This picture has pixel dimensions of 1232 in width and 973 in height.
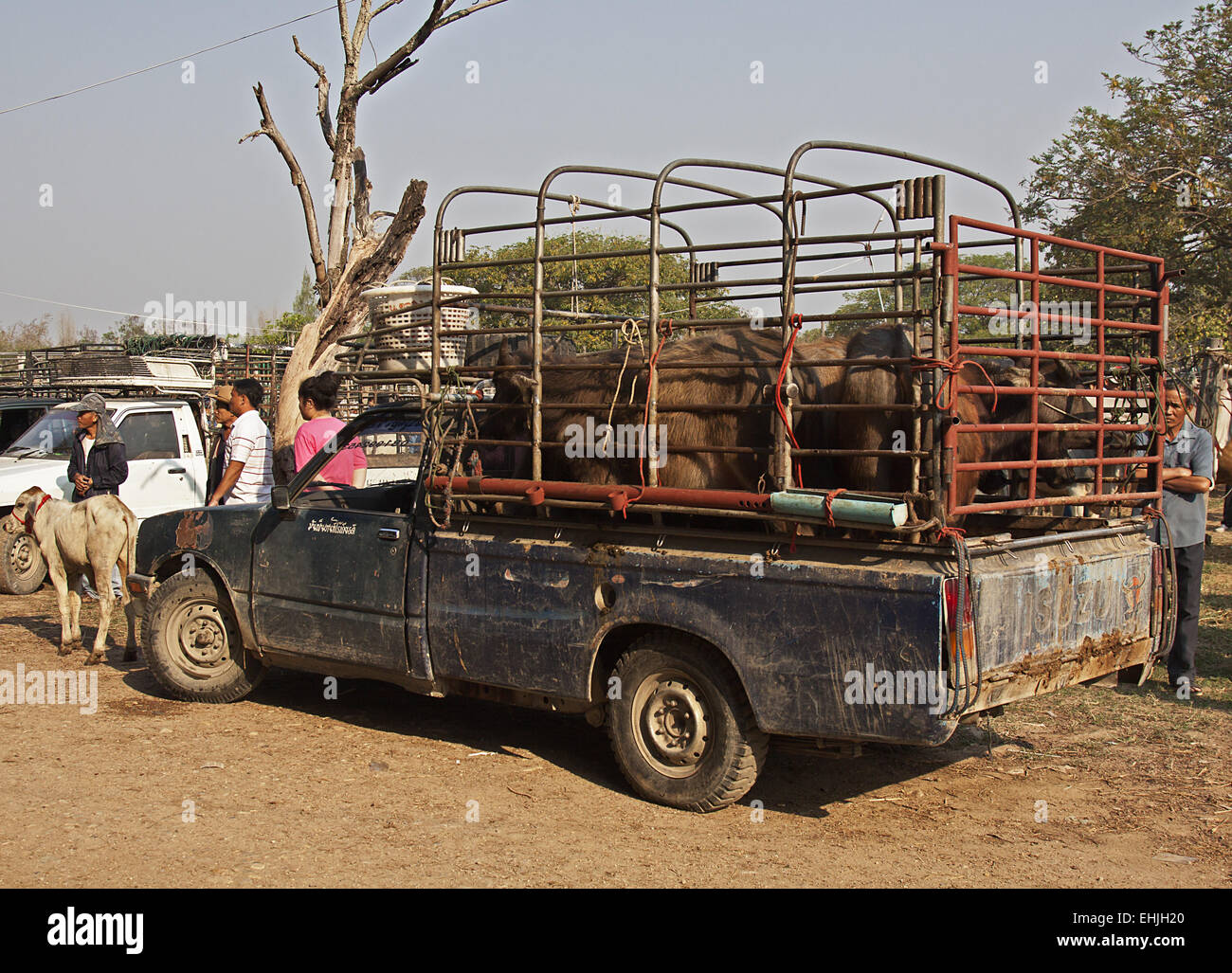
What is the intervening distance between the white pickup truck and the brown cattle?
3061mm

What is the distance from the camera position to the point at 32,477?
38.3 ft

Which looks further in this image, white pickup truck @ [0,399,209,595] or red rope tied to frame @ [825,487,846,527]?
white pickup truck @ [0,399,209,595]

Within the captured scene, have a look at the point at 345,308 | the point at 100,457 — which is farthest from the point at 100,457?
the point at 345,308

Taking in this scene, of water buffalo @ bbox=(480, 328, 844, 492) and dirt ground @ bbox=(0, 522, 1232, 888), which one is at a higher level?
water buffalo @ bbox=(480, 328, 844, 492)

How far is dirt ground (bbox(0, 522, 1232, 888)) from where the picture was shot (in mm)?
4348

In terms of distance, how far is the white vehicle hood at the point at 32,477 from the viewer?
11.6 m

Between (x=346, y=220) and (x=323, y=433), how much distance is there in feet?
21.2

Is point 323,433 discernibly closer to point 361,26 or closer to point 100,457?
point 100,457

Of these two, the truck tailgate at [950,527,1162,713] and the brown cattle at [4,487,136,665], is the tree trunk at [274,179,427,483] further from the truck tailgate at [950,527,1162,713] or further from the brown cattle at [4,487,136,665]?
the truck tailgate at [950,527,1162,713]

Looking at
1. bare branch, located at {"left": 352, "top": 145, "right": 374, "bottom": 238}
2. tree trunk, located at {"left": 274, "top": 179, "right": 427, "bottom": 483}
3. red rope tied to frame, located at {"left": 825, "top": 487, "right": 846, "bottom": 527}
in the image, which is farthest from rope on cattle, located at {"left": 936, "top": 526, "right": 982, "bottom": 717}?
bare branch, located at {"left": 352, "top": 145, "right": 374, "bottom": 238}

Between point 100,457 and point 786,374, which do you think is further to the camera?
point 100,457

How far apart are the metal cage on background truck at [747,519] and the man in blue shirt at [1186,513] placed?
1.00 m
